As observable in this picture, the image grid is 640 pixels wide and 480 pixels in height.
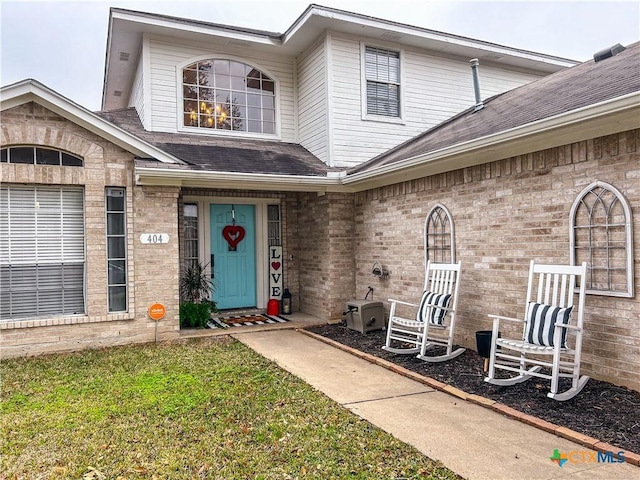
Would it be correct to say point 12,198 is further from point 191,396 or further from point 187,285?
point 191,396

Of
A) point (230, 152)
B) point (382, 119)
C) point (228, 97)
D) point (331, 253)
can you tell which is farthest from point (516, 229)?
point (228, 97)

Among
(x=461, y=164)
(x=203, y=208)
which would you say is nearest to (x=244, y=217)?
(x=203, y=208)

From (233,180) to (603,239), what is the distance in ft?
17.1

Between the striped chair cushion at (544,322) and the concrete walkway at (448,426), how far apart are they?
0.89 metres

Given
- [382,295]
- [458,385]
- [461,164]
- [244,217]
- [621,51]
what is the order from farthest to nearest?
[244,217] → [382,295] → [621,51] → [461,164] → [458,385]

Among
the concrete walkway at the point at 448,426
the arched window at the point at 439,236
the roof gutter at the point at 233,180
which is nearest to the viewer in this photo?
the concrete walkway at the point at 448,426

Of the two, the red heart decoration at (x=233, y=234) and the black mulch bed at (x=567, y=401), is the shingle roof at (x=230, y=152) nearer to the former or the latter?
the red heart decoration at (x=233, y=234)

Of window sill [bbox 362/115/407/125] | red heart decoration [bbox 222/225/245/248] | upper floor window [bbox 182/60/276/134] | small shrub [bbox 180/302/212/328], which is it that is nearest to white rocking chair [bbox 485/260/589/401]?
small shrub [bbox 180/302/212/328]

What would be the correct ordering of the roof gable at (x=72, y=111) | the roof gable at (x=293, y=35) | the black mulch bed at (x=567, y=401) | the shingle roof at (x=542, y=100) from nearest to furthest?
the black mulch bed at (x=567, y=401) < the shingle roof at (x=542, y=100) < the roof gable at (x=72, y=111) < the roof gable at (x=293, y=35)

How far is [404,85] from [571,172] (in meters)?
5.56

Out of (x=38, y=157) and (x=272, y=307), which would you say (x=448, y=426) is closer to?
(x=272, y=307)

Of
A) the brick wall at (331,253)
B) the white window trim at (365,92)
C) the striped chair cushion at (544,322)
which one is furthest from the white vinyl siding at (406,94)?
the striped chair cushion at (544,322)

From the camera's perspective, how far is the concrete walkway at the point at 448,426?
3131 mm

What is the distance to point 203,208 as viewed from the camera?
932cm
